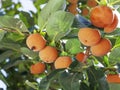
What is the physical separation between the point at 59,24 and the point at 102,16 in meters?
0.20

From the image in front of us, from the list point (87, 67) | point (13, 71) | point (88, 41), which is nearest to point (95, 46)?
point (88, 41)

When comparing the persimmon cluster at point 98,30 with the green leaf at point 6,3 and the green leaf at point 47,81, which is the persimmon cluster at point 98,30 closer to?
the green leaf at point 47,81

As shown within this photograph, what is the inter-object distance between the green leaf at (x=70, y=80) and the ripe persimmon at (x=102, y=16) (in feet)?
0.89

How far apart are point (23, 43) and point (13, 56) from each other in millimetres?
347

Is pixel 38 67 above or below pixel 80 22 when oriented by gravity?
below

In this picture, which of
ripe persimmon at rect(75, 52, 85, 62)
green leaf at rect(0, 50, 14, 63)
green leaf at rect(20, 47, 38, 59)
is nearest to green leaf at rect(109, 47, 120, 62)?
ripe persimmon at rect(75, 52, 85, 62)

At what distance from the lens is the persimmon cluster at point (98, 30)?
1384 mm

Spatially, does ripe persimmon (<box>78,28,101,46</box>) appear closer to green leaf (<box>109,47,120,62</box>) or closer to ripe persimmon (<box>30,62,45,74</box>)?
green leaf (<box>109,47,120,62</box>)

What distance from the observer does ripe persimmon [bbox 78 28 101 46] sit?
1402mm

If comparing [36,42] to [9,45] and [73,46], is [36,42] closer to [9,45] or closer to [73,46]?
[73,46]

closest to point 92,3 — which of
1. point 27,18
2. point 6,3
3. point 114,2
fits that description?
point 27,18

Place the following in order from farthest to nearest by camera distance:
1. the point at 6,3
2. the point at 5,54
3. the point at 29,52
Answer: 1. the point at 6,3
2. the point at 5,54
3. the point at 29,52

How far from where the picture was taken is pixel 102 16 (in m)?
1.38

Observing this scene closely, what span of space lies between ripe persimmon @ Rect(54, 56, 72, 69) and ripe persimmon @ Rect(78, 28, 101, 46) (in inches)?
6.1
